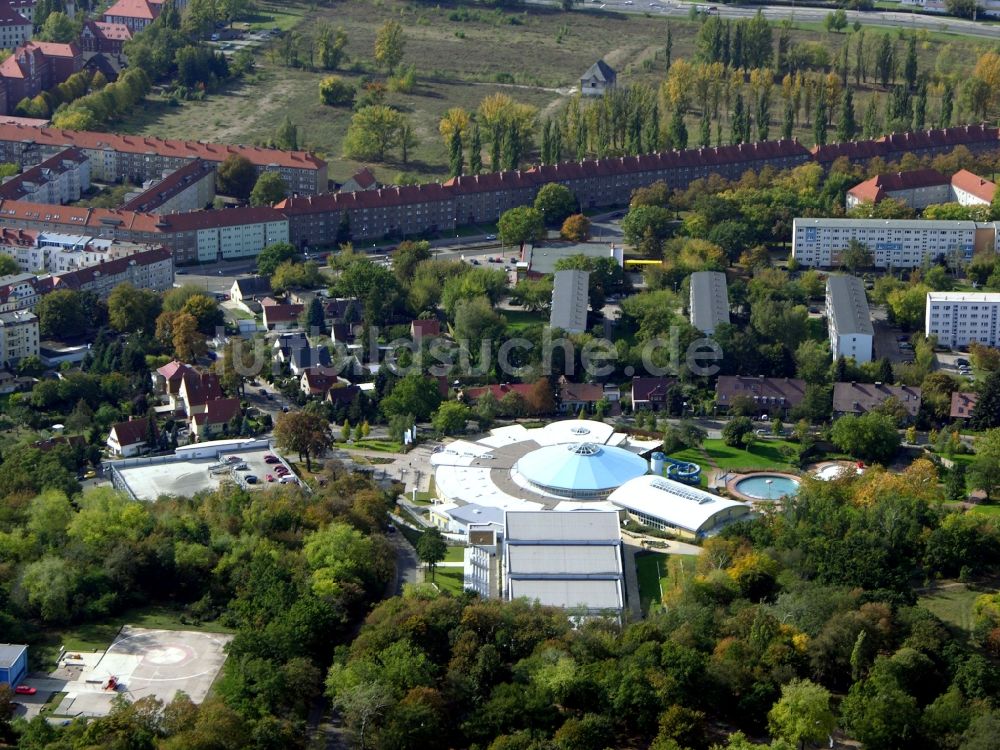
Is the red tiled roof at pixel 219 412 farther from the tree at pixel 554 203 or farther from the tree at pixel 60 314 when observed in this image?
the tree at pixel 554 203

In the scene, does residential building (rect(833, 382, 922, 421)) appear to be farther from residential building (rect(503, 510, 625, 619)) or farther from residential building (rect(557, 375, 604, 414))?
→ residential building (rect(503, 510, 625, 619))

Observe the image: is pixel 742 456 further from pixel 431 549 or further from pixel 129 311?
pixel 129 311

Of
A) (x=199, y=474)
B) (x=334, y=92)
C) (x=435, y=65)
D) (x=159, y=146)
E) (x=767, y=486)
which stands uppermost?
(x=435, y=65)

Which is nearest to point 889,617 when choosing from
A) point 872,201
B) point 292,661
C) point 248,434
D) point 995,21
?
point 292,661

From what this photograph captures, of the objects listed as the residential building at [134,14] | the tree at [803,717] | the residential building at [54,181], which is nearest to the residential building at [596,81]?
the residential building at [134,14]

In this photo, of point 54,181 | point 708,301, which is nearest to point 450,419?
point 708,301

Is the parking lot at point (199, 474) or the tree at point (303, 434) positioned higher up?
the tree at point (303, 434)

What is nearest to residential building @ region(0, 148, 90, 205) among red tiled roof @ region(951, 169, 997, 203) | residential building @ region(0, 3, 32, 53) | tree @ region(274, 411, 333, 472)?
residential building @ region(0, 3, 32, 53)
